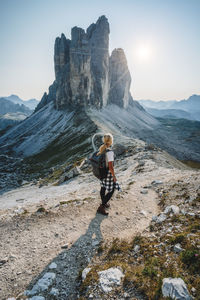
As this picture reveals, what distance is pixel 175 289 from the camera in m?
4.04

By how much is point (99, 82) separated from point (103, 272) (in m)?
118

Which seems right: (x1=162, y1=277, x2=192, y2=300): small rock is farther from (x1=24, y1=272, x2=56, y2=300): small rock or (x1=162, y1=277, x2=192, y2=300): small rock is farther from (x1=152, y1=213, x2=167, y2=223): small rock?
(x1=152, y1=213, x2=167, y2=223): small rock

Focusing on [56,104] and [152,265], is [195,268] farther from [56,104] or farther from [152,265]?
[56,104]

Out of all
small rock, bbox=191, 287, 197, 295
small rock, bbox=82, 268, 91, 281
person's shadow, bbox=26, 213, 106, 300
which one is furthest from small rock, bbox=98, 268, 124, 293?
small rock, bbox=191, 287, 197, 295

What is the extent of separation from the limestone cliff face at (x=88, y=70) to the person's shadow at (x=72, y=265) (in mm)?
87262

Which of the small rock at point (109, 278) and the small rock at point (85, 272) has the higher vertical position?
the small rock at point (109, 278)

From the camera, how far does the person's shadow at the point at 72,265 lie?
16.0 feet

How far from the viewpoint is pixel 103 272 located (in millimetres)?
5148

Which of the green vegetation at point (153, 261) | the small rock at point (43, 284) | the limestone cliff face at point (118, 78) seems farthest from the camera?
the limestone cliff face at point (118, 78)

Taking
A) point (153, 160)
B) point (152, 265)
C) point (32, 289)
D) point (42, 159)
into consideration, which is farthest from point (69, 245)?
point (42, 159)

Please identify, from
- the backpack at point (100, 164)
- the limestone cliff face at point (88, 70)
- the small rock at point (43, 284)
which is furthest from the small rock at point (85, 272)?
the limestone cliff face at point (88, 70)

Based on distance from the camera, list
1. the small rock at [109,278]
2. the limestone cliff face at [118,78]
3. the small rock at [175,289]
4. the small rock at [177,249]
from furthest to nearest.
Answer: the limestone cliff face at [118,78]
the small rock at [177,249]
the small rock at [109,278]
the small rock at [175,289]

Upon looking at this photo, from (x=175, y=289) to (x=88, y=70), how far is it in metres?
98.4

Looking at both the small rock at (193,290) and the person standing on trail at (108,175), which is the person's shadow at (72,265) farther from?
the small rock at (193,290)
